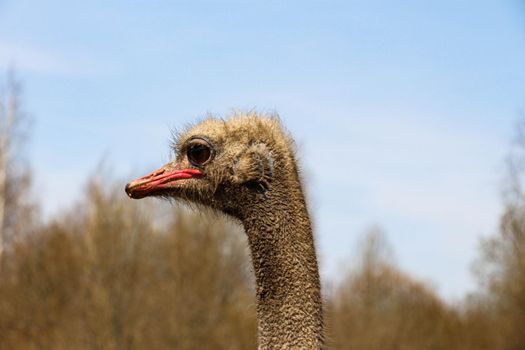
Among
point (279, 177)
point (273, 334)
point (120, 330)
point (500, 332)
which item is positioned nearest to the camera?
point (273, 334)

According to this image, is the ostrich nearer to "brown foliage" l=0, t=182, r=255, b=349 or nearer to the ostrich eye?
the ostrich eye

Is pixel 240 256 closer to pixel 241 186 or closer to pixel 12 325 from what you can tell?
pixel 12 325

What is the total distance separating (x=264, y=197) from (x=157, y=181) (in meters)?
0.59

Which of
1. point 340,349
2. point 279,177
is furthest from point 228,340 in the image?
point 279,177

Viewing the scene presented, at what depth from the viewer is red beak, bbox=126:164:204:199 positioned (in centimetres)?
587

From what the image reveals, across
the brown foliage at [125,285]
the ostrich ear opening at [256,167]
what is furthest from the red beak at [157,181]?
the brown foliage at [125,285]

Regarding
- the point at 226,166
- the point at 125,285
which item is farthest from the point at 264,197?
the point at 125,285

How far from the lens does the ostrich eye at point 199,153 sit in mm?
5941

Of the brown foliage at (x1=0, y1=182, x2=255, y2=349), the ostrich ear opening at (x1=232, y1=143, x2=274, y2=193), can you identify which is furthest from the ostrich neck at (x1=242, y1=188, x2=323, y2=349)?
the brown foliage at (x1=0, y1=182, x2=255, y2=349)

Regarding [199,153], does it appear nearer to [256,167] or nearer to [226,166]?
[226,166]

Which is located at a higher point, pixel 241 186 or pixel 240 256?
pixel 240 256

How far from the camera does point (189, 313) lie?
28250mm

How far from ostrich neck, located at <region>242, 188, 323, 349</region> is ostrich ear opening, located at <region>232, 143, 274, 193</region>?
0.35ft

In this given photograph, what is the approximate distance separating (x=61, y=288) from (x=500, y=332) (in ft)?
55.9
